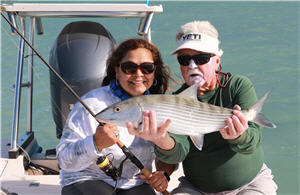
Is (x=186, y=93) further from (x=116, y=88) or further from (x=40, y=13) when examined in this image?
(x=40, y=13)

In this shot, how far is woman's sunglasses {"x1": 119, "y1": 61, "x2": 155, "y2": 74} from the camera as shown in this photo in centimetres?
256

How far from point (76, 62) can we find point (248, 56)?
9.17 metres

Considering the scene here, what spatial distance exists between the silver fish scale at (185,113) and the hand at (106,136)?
0.38 meters

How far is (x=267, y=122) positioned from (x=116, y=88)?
1.03m

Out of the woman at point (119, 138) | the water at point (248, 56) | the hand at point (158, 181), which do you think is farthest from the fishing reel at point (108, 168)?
the water at point (248, 56)

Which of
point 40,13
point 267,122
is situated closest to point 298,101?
point 40,13

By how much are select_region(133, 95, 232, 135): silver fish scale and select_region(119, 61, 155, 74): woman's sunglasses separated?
0.54 m

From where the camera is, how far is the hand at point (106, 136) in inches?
89.2

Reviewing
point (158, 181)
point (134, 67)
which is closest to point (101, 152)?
point (158, 181)

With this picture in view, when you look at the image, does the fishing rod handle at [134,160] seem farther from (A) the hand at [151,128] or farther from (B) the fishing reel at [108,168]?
(A) the hand at [151,128]

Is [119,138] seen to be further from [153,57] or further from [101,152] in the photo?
[153,57]

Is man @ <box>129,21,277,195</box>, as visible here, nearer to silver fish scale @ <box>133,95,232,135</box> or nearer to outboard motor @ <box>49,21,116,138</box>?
silver fish scale @ <box>133,95,232,135</box>

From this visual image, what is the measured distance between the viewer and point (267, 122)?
2084 millimetres

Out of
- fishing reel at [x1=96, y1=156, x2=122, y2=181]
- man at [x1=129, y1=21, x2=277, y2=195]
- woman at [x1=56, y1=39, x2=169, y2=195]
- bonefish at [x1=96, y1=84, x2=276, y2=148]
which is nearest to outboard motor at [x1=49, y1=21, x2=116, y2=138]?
woman at [x1=56, y1=39, x2=169, y2=195]
